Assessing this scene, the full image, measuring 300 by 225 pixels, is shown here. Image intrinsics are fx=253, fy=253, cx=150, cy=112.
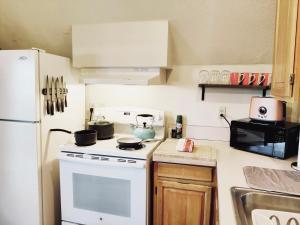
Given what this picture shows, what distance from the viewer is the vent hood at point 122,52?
210 cm

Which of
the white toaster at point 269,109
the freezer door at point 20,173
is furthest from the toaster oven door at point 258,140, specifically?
the freezer door at point 20,173

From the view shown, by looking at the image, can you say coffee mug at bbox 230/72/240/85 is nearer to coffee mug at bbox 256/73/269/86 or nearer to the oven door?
coffee mug at bbox 256/73/269/86

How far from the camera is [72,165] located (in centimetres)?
203

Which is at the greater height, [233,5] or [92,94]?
[233,5]

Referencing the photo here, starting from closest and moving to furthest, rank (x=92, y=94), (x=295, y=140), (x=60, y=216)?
(x=295, y=140), (x=60, y=216), (x=92, y=94)

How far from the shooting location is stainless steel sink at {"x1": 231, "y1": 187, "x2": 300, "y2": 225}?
46.6 inches

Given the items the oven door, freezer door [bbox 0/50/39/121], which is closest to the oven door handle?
the oven door

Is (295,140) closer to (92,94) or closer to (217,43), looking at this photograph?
(217,43)

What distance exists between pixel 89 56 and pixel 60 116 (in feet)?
1.93

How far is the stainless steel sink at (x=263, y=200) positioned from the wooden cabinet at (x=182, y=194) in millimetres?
595

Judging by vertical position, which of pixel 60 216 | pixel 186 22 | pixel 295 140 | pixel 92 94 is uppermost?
pixel 186 22

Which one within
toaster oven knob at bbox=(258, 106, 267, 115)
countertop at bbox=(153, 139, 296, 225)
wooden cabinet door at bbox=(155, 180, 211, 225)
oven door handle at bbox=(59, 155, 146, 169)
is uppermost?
toaster oven knob at bbox=(258, 106, 267, 115)

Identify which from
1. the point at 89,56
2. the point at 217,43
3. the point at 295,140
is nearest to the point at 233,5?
the point at 217,43

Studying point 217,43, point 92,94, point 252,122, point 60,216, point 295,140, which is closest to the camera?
point 295,140
